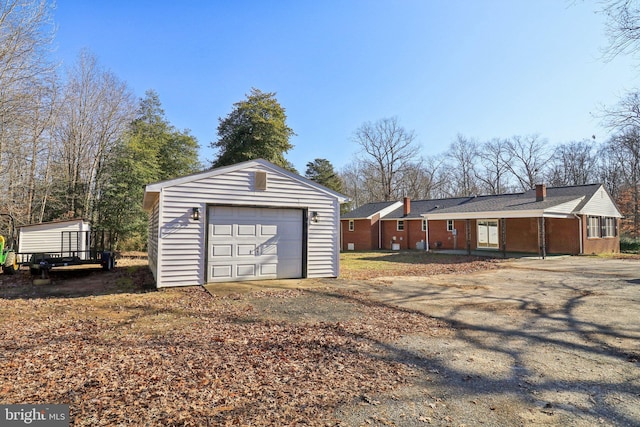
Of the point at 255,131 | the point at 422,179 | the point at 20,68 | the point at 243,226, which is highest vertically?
the point at 255,131

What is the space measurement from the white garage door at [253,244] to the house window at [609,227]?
22663mm

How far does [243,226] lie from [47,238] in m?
9.68

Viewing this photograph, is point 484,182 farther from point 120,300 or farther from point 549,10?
point 120,300

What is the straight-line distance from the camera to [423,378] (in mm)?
3498

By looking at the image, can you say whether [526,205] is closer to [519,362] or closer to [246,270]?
[246,270]

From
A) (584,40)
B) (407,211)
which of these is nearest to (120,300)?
(584,40)

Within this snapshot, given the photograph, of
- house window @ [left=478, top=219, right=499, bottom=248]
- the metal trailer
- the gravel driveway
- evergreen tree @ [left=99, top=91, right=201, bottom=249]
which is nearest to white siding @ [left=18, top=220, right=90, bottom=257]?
the metal trailer

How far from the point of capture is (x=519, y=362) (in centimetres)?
397

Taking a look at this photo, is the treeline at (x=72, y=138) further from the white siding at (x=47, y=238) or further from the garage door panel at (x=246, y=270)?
the garage door panel at (x=246, y=270)

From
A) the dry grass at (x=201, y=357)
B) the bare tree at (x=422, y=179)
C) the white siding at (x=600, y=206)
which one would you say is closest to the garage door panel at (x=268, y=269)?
the dry grass at (x=201, y=357)

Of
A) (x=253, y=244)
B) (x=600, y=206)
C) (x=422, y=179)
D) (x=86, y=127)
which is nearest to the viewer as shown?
(x=253, y=244)

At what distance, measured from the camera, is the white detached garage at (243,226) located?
8430mm

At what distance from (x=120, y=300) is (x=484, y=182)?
4328cm

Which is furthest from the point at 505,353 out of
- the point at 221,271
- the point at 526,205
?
the point at 526,205
